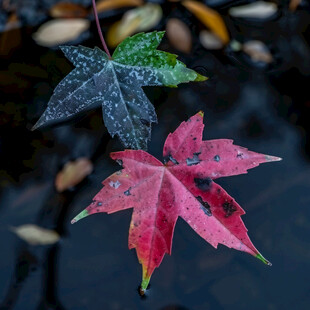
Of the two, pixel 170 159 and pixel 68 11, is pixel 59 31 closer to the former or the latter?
pixel 68 11

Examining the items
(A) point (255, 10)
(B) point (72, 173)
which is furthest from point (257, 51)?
(B) point (72, 173)

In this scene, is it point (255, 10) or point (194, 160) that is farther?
point (255, 10)

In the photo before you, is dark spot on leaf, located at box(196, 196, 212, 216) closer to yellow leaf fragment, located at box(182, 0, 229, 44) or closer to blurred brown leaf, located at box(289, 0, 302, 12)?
yellow leaf fragment, located at box(182, 0, 229, 44)

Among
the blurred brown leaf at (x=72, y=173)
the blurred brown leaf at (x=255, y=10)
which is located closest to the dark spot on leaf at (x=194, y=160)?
the blurred brown leaf at (x=72, y=173)

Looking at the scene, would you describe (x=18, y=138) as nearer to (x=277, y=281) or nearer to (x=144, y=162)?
(x=144, y=162)

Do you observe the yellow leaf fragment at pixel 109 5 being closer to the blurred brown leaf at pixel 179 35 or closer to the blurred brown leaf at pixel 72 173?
the blurred brown leaf at pixel 179 35

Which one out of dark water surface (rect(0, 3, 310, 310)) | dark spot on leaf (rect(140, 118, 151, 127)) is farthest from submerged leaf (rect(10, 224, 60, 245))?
dark spot on leaf (rect(140, 118, 151, 127))
